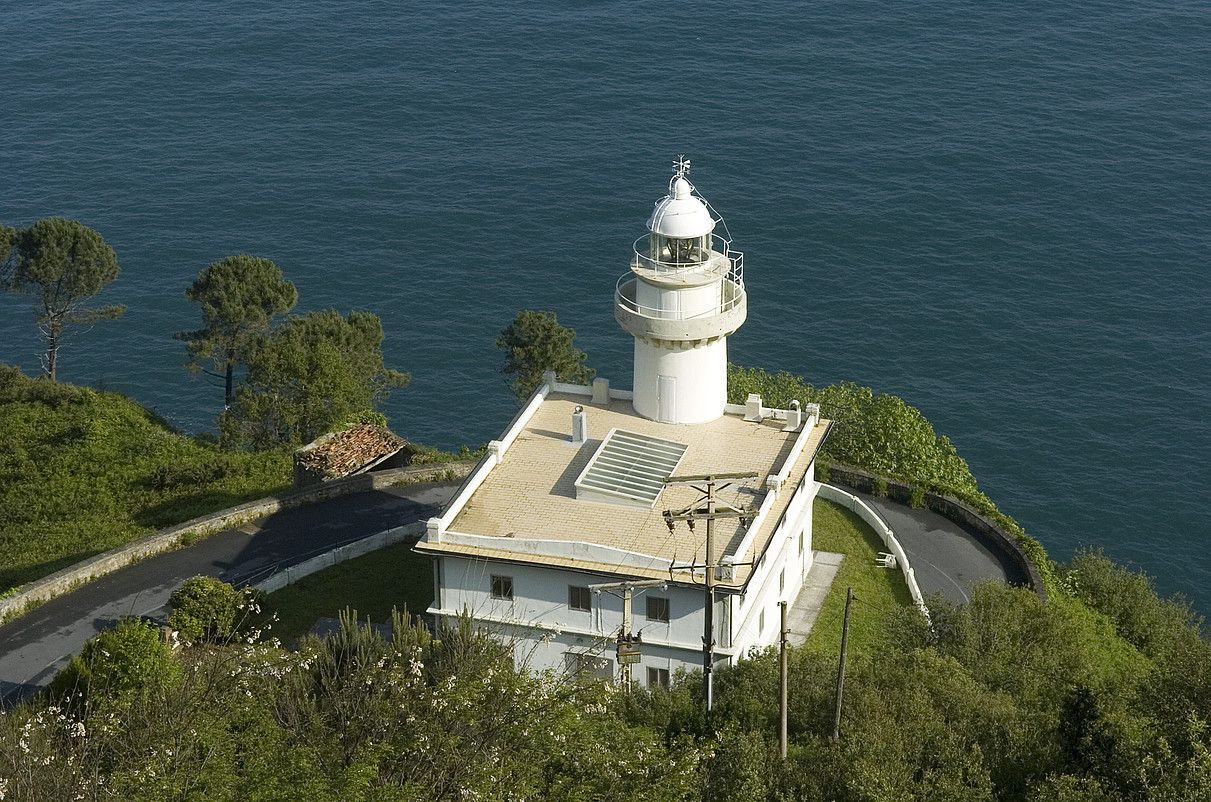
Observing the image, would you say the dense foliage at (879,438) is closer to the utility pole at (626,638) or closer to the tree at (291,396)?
the tree at (291,396)

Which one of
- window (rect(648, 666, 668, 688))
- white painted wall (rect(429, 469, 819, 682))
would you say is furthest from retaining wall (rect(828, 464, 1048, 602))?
window (rect(648, 666, 668, 688))

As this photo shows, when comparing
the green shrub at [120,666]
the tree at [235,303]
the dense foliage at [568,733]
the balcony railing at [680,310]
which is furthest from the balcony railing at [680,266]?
the tree at [235,303]

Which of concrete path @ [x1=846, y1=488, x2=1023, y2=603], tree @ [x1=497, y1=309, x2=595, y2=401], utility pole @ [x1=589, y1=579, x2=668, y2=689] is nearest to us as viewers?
utility pole @ [x1=589, y1=579, x2=668, y2=689]

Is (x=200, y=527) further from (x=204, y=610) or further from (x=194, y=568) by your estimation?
(x=204, y=610)

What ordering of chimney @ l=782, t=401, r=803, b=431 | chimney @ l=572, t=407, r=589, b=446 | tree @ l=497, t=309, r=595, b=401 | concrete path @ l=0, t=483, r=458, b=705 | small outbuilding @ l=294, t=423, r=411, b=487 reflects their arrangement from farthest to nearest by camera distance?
tree @ l=497, t=309, r=595, b=401
small outbuilding @ l=294, t=423, r=411, b=487
chimney @ l=782, t=401, r=803, b=431
chimney @ l=572, t=407, r=589, b=446
concrete path @ l=0, t=483, r=458, b=705

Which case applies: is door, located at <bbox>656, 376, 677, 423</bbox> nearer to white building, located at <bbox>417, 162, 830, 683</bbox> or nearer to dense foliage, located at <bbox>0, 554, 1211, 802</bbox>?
white building, located at <bbox>417, 162, 830, 683</bbox>

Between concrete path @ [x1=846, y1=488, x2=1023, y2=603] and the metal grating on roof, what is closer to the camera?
the metal grating on roof

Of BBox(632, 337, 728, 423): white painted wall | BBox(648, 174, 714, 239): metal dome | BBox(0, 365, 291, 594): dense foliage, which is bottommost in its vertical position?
BBox(0, 365, 291, 594): dense foliage

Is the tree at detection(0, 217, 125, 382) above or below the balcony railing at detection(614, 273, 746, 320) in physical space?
below
